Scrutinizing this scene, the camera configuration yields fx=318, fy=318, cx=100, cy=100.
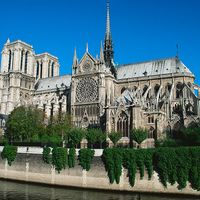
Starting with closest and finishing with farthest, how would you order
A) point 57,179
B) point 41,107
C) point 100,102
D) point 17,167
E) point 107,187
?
point 107,187
point 57,179
point 17,167
point 100,102
point 41,107

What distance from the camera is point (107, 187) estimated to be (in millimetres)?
35062

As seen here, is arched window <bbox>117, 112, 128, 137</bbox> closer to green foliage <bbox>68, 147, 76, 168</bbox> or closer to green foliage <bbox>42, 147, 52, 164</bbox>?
green foliage <bbox>68, 147, 76, 168</bbox>

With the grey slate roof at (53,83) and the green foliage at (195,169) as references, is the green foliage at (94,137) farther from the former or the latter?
the grey slate roof at (53,83)

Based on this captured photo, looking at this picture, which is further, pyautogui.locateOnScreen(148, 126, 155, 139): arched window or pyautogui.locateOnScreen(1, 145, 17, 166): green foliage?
pyautogui.locateOnScreen(148, 126, 155, 139): arched window

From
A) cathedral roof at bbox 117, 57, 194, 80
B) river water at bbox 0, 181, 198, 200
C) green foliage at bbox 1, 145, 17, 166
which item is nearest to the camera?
river water at bbox 0, 181, 198, 200

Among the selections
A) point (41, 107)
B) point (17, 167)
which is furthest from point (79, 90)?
point (17, 167)

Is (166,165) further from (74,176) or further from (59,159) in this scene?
(59,159)

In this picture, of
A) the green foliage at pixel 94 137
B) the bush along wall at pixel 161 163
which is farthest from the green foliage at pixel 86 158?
the green foliage at pixel 94 137

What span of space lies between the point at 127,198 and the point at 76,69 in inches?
1643

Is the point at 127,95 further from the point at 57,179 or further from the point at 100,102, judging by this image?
the point at 57,179

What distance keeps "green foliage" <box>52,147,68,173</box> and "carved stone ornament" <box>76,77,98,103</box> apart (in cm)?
2643

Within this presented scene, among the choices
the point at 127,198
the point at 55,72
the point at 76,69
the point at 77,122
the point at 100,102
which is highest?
the point at 55,72

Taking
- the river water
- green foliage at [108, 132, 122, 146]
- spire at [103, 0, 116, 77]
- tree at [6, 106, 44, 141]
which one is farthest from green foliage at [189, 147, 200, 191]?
spire at [103, 0, 116, 77]

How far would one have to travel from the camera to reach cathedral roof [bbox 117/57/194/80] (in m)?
67.8
